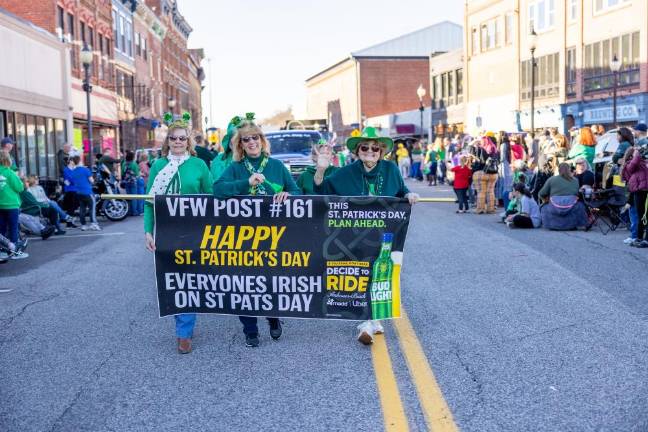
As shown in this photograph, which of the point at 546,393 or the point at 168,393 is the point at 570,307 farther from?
the point at 168,393

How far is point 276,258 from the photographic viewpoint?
6.47 m

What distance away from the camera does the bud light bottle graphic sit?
21.1ft

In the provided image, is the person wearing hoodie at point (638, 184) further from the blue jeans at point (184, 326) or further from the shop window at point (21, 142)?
the shop window at point (21, 142)

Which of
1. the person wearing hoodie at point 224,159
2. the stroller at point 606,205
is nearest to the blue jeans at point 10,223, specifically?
the person wearing hoodie at point 224,159

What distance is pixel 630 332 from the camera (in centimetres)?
672

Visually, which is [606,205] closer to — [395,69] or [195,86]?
[395,69]

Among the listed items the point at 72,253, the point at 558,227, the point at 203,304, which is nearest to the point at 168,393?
the point at 203,304

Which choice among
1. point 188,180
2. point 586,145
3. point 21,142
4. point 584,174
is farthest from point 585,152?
point 21,142

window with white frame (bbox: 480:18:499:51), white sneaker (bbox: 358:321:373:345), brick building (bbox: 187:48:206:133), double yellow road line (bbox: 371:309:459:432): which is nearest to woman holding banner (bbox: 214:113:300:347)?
white sneaker (bbox: 358:321:373:345)

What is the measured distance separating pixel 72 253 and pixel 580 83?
101ft

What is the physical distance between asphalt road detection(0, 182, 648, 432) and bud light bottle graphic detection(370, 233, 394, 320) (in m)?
0.33

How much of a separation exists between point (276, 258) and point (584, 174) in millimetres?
10861

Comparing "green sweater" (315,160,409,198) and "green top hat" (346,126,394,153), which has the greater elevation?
"green top hat" (346,126,394,153)

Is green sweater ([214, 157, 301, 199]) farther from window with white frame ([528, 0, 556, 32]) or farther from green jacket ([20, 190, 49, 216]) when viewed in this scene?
window with white frame ([528, 0, 556, 32])
